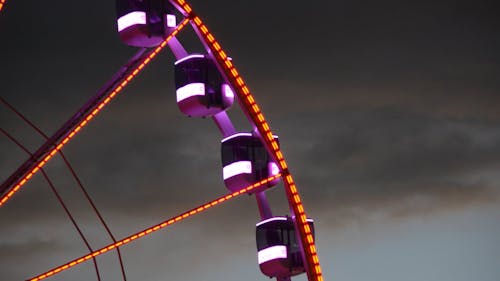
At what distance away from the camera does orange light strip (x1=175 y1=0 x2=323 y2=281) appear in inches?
1062

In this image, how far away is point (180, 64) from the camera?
29.8 m

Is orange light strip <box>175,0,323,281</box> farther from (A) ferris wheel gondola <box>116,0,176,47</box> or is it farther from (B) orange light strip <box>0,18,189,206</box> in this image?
(A) ferris wheel gondola <box>116,0,176,47</box>

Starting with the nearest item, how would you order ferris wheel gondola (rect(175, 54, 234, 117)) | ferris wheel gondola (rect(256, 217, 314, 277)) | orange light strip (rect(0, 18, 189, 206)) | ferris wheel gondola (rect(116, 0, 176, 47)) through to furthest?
1. orange light strip (rect(0, 18, 189, 206))
2. ferris wheel gondola (rect(256, 217, 314, 277))
3. ferris wheel gondola (rect(116, 0, 176, 47))
4. ferris wheel gondola (rect(175, 54, 234, 117))

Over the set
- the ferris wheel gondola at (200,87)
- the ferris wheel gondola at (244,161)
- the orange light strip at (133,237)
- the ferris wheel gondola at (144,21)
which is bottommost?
the orange light strip at (133,237)

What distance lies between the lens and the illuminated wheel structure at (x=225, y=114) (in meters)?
27.1

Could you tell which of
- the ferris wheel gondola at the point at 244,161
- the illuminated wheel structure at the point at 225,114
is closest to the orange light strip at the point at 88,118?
the illuminated wheel structure at the point at 225,114

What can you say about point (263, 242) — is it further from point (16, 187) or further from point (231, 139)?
point (16, 187)

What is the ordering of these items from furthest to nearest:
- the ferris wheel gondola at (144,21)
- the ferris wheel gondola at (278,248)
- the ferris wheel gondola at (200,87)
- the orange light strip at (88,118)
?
the ferris wheel gondola at (200,87) < the ferris wheel gondola at (144,21) < the ferris wheel gondola at (278,248) < the orange light strip at (88,118)

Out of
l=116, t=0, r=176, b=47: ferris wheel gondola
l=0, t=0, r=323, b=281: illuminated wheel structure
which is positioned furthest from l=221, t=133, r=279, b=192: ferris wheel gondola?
l=116, t=0, r=176, b=47: ferris wheel gondola

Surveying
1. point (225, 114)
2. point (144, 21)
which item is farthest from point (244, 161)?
point (144, 21)

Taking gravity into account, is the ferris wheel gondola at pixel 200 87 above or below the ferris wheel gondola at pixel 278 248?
above

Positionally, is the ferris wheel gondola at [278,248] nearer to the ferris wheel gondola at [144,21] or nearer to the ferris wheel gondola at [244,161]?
the ferris wheel gondola at [244,161]

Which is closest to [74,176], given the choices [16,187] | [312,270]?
[16,187]

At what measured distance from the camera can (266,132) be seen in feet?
89.1
